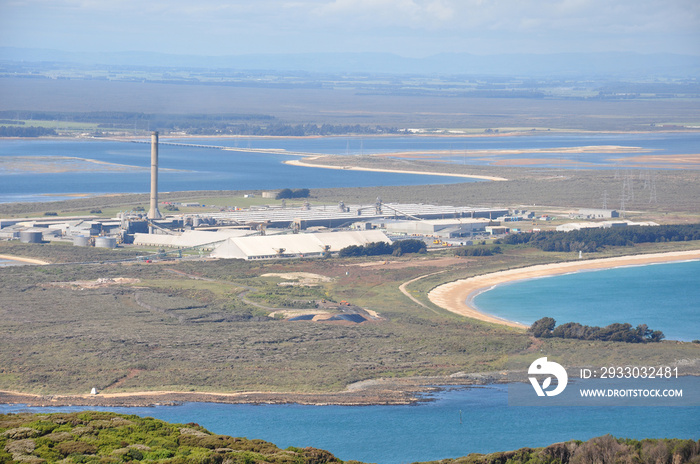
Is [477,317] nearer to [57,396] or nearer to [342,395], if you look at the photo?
[342,395]

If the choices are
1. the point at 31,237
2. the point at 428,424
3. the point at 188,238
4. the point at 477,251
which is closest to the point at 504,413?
the point at 428,424

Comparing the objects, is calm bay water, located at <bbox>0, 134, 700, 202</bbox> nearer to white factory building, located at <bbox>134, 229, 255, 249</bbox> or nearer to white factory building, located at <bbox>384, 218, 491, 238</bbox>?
white factory building, located at <bbox>134, 229, 255, 249</bbox>

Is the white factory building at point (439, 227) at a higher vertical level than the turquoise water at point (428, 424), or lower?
higher

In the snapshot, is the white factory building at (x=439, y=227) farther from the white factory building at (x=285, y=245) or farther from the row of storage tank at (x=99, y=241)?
the row of storage tank at (x=99, y=241)

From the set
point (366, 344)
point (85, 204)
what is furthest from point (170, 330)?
point (85, 204)

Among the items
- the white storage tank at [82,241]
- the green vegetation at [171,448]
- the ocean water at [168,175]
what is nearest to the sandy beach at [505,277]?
the green vegetation at [171,448]

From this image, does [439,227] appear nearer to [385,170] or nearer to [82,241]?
[82,241]
